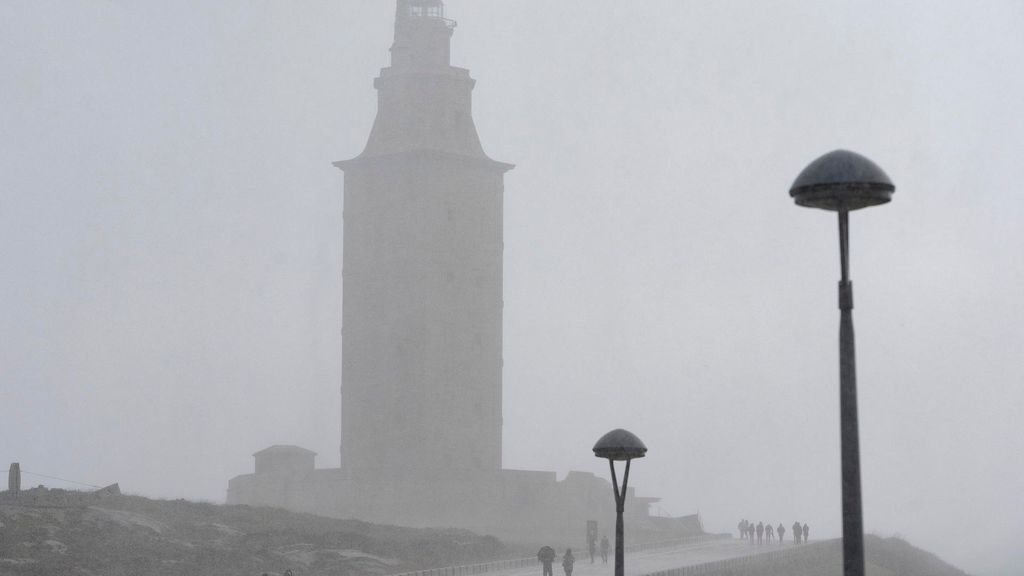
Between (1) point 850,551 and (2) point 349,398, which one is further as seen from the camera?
(2) point 349,398

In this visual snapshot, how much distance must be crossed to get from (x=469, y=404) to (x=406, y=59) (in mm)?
20892

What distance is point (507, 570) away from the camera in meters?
52.9

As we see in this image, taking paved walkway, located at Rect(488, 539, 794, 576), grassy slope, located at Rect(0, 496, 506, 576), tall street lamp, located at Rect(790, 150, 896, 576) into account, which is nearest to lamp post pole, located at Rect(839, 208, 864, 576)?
tall street lamp, located at Rect(790, 150, 896, 576)

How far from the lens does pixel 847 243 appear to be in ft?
47.0

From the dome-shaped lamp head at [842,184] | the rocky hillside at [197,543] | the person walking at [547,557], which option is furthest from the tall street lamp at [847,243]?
the rocky hillside at [197,543]

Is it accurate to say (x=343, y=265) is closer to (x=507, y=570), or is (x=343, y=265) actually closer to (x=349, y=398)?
(x=349, y=398)

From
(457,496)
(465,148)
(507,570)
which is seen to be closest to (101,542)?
(507,570)

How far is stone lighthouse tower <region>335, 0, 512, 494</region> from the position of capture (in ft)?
281

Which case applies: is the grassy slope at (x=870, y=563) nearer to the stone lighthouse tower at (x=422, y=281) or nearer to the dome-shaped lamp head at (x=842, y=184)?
the stone lighthouse tower at (x=422, y=281)

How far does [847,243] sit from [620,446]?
12909 mm

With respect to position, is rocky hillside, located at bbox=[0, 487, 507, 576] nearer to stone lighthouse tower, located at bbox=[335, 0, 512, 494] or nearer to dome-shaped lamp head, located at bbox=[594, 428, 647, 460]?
stone lighthouse tower, located at bbox=[335, 0, 512, 494]

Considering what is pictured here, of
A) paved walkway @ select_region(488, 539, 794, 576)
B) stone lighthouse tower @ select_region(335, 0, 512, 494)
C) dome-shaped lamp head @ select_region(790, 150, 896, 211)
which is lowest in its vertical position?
paved walkway @ select_region(488, 539, 794, 576)

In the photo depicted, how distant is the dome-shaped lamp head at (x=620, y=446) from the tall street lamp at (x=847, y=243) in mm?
12799

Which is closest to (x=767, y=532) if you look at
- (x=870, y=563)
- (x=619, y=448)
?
(x=870, y=563)
